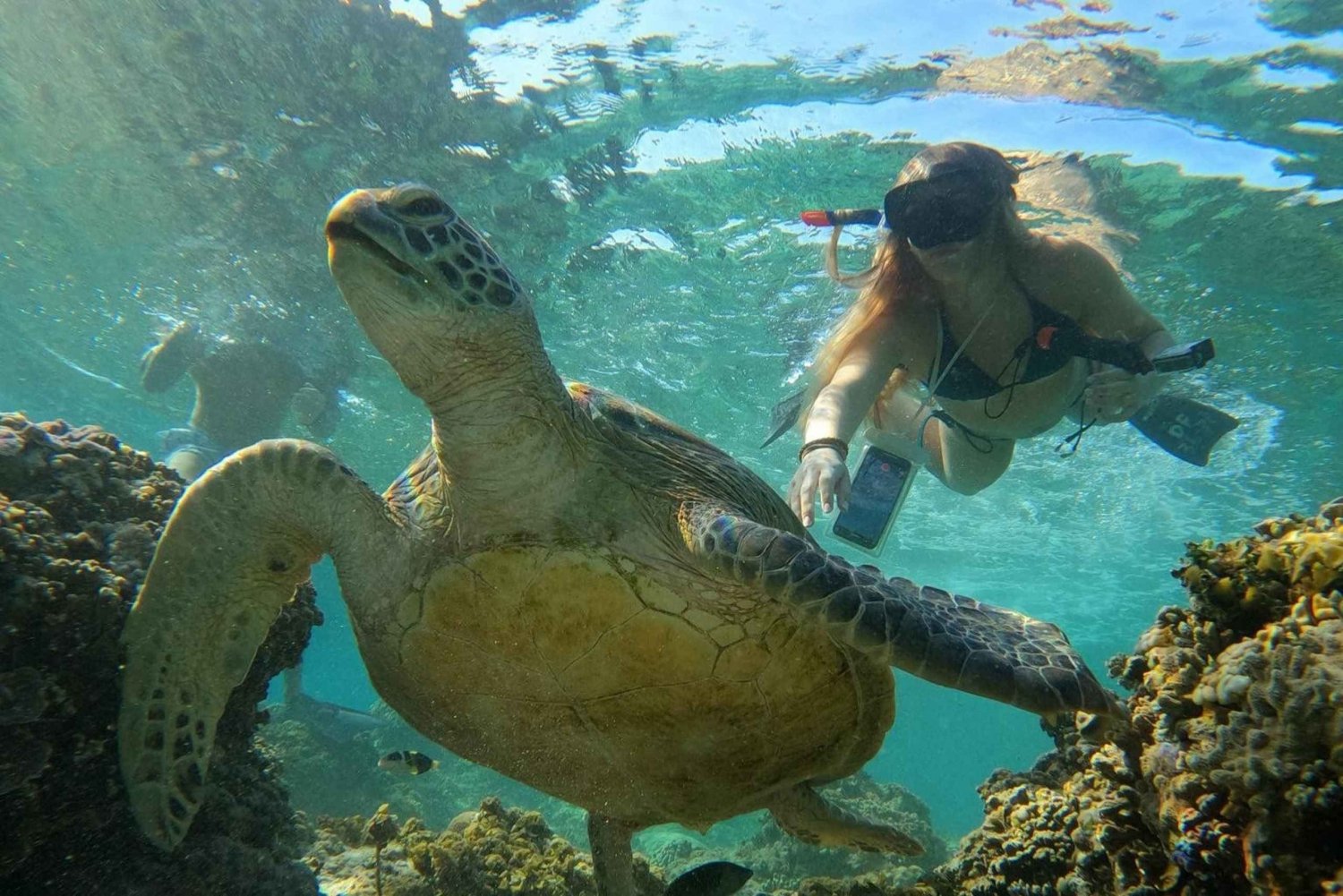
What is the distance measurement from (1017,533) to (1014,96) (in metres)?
19.3

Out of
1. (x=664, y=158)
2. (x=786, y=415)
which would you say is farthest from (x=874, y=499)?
(x=664, y=158)

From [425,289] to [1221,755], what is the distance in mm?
2836

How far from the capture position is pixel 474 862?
164 inches

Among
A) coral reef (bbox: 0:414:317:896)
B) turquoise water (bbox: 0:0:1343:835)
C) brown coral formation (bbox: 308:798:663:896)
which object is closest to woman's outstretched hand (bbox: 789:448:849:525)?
coral reef (bbox: 0:414:317:896)

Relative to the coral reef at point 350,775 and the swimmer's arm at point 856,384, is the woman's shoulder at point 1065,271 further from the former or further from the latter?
the coral reef at point 350,775

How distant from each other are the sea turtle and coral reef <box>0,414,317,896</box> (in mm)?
144

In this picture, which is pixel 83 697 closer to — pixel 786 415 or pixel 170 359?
pixel 786 415

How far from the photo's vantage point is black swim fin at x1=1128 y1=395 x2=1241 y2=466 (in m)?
5.48

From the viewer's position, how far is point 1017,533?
23.9m

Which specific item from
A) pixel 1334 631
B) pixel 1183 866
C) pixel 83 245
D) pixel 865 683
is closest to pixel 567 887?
Answer: pixel 865 683

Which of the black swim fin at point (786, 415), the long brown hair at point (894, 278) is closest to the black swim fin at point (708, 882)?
the long brown hair at point (894, 278)

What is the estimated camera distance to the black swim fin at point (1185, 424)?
5.48m

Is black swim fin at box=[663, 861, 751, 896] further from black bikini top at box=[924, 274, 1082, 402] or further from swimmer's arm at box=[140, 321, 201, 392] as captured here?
swimmer's arm at box=[140, 321, 201, 392]

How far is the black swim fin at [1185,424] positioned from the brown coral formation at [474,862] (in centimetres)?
565
